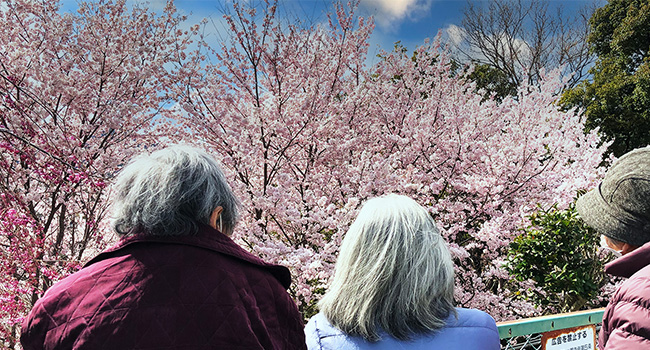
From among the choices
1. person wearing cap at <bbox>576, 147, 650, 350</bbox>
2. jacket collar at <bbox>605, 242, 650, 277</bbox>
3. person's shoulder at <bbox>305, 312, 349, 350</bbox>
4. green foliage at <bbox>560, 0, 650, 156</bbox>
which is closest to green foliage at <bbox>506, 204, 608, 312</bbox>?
person wearing cap at <bbox>576, 147, 650, 350</bbox>

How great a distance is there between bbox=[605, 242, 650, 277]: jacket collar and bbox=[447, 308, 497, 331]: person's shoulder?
1.35 ft

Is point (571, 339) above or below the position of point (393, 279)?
below

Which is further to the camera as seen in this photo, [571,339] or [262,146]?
[262,146]

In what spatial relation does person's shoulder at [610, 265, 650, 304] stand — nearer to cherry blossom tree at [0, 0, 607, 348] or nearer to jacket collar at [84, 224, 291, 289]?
jacket collar at [84, 224, 291, 289]

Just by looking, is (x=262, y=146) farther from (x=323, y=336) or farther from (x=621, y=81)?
(x=621, y=81)

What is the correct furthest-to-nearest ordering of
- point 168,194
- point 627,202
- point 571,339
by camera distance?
point 571,339, point 627,202, point 168,194

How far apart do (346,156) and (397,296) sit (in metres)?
3.79

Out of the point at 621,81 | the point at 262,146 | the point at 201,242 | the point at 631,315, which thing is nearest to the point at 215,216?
the point at 201,242

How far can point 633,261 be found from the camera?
3.59 feet

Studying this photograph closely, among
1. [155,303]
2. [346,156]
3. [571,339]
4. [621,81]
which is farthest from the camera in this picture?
[621,81]

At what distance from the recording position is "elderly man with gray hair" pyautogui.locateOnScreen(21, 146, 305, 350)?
35.5 inches

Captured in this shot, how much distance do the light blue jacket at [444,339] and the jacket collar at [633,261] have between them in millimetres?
409

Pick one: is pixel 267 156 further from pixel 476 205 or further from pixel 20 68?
pixel 20 68

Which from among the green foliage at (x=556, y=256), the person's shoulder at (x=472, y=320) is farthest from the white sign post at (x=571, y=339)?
the green foliage at (x=556, y=256)
